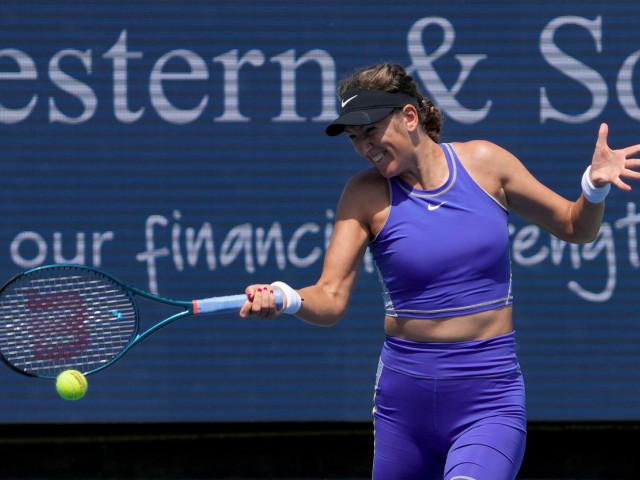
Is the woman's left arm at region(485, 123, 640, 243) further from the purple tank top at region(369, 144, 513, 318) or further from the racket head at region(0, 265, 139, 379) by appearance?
the racket head at region(0, 265, 139, 379)

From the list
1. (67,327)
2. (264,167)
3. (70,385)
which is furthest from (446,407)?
(264,167)

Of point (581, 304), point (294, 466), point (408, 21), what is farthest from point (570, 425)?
point (408, 21)

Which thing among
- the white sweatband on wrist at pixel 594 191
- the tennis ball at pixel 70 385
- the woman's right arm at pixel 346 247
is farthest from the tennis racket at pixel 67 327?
the white sweatband on wrist at pixel 594 191

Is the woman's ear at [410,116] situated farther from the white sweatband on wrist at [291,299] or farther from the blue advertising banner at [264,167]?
the blue advertising banner at [264,167]

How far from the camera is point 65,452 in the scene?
23.1 feet

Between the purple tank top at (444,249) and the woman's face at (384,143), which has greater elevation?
the woman's face at (384,143)

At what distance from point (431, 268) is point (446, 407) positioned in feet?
1.44

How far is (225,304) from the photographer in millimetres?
3572

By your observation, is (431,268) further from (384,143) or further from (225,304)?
(225,304)

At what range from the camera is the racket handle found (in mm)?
3537

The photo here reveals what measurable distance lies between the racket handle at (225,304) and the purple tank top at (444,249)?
1.42 ft

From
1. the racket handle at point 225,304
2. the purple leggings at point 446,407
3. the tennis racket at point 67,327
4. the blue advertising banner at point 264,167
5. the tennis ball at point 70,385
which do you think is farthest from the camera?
the blue advertising banner at point 264,167

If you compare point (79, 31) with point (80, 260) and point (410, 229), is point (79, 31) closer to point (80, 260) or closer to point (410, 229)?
point (80, 260)

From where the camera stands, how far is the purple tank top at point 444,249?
Result: 3721 mm
